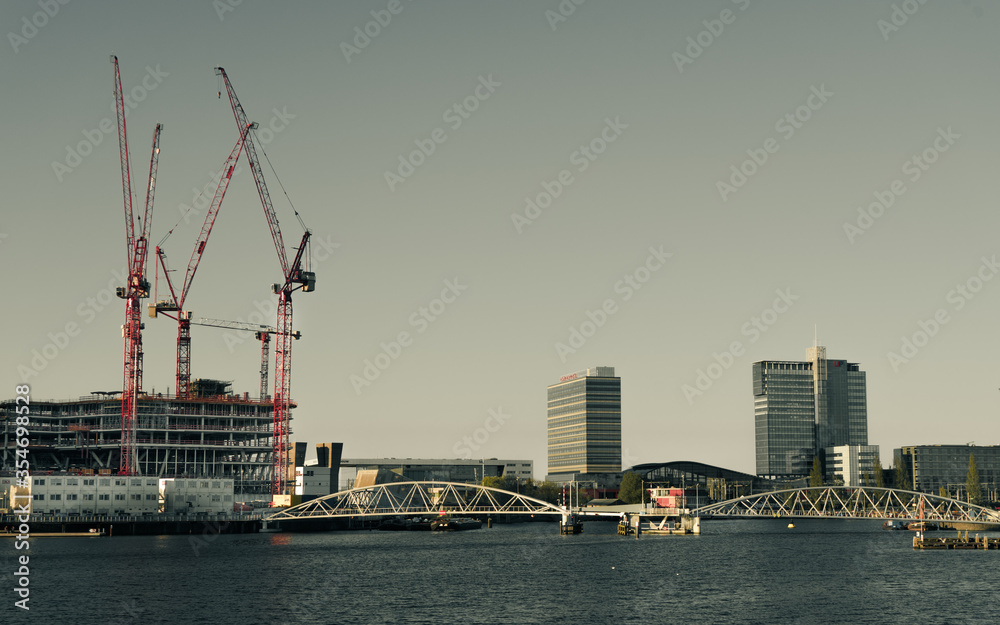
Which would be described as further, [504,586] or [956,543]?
[956,543]

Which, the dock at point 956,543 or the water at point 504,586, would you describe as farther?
the dock at point 956,543

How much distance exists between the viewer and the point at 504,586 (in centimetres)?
12281

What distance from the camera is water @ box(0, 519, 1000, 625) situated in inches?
3922

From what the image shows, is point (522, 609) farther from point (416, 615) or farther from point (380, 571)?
point (380, 571)

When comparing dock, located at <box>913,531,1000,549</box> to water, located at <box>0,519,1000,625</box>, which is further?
dock, located at <box>913,531,1000,549</box>

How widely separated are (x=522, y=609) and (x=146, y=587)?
41.5 m

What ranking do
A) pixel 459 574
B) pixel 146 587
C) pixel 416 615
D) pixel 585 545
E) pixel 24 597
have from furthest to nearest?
pixel 585 545, pixel 459 574, pixel 146 587, pixel 24 597, pixel 416 615

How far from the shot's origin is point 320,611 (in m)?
102

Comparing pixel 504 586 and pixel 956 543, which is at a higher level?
pixel 504 586

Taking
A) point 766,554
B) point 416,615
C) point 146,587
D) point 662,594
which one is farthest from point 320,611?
point 766,554

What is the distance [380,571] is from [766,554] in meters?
62.8

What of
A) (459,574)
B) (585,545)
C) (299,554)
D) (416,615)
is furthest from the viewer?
(585,545)

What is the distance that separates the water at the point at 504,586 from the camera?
327 ft

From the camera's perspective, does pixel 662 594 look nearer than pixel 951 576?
Yes
